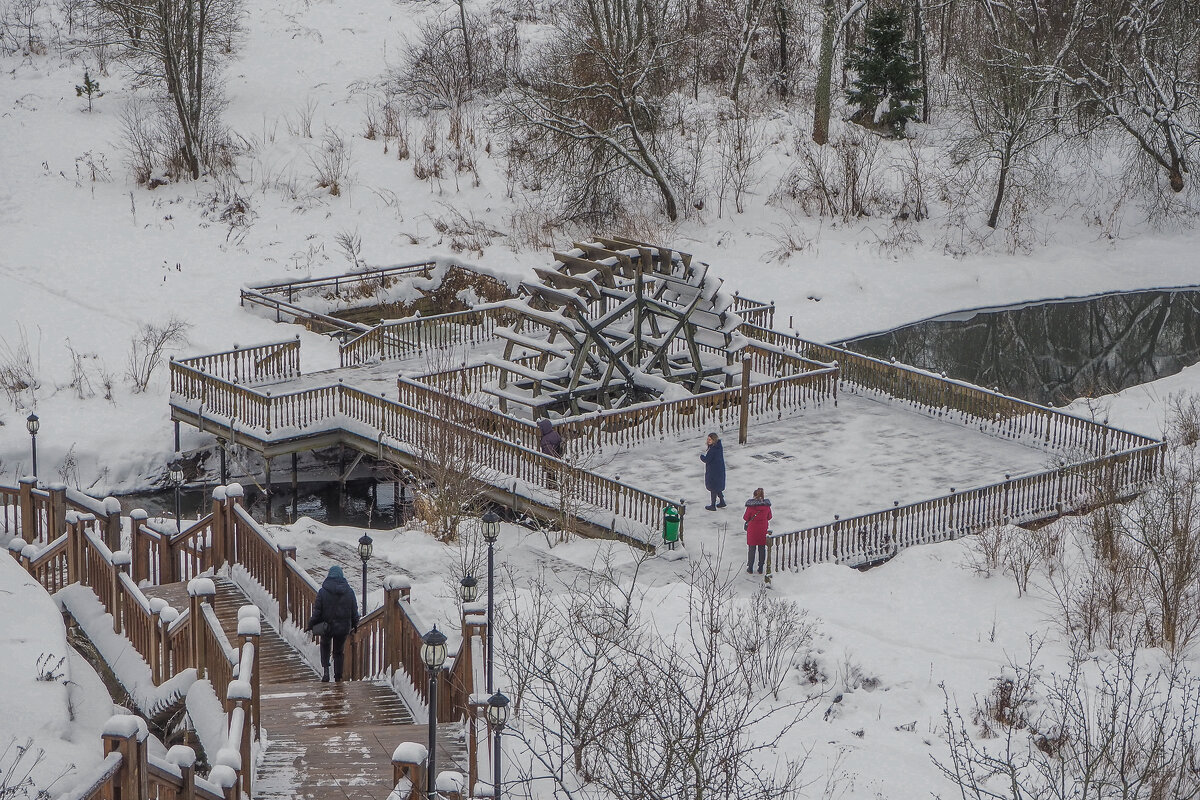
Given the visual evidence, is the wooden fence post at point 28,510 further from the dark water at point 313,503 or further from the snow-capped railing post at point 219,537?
the dark water at point 313,503

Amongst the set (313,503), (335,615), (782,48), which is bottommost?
(313,503)

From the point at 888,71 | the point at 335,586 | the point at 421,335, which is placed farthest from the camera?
the point at 888,71

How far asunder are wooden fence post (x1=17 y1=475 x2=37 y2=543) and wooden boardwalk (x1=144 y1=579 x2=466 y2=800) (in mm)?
2591

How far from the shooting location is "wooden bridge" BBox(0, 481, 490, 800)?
9.91 metres

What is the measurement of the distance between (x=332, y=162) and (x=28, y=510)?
2840cm

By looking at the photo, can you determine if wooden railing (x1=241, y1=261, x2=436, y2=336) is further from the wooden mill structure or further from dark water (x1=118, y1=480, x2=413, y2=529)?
the wooden mill structure

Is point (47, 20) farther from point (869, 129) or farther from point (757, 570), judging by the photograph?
point (757, 570)

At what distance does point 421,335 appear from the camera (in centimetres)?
3136

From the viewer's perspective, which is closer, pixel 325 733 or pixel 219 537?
pixel 325 733

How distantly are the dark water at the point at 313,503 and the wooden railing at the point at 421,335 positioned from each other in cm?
324

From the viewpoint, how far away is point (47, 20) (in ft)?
163

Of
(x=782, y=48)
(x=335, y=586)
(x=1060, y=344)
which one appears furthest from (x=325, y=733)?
(x=782, y=48)

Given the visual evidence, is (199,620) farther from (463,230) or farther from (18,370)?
(463,230)

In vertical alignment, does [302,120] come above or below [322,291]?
above
